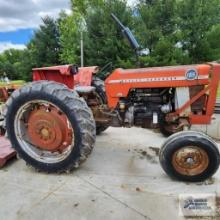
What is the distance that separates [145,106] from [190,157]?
3.67ft

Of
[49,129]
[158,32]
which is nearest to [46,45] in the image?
[158,32]

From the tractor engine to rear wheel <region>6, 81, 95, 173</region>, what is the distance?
0.86 m

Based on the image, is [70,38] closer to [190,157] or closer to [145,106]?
[145,106]

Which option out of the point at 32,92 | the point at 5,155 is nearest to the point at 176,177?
the point at 32,92

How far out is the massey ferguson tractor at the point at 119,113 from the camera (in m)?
3.31

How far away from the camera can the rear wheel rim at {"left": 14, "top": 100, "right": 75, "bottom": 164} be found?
11.7ft

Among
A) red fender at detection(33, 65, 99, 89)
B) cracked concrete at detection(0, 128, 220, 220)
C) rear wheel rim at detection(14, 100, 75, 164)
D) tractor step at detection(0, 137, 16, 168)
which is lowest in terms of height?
cracked concrete at detection(0, 128, 220, 220)

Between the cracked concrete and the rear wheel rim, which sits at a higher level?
the rear wheel rim

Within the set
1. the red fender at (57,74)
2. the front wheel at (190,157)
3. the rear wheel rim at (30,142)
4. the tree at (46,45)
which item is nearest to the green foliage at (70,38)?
the tree at (46,45)

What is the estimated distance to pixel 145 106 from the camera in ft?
13.8

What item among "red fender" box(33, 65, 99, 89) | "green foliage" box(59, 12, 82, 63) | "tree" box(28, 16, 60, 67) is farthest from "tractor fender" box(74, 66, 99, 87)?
"tree" box(28, 16, 60, 67)

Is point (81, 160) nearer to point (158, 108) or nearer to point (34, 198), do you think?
point (34, 198)

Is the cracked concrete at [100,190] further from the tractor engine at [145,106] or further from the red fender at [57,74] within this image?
the red fender at [57,74]

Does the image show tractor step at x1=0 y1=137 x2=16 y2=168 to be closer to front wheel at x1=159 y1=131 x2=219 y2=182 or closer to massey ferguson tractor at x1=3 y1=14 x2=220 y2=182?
massey ferguson tractor at x1=3 y1=14 x2=220 y2=182
